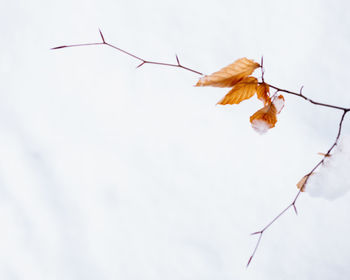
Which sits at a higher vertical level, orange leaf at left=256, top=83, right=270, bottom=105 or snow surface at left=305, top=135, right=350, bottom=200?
orange leaf at left=256, top=83, right=270, bottom=105

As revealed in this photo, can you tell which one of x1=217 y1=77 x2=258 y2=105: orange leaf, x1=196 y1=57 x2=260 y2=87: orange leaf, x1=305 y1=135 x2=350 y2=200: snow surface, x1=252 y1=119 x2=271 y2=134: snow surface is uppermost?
x1=196 y1=57 x2=260 y2=87: orange leaf

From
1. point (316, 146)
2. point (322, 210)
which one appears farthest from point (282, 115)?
point (322, 210)

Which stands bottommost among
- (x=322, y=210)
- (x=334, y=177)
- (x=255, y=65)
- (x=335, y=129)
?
(x=322, y=210)

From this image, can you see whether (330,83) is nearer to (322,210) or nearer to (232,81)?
(322,210)

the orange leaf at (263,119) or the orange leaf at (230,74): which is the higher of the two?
the orange leaf at (230,74)

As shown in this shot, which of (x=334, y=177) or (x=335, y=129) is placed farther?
(x=335, y=129)
